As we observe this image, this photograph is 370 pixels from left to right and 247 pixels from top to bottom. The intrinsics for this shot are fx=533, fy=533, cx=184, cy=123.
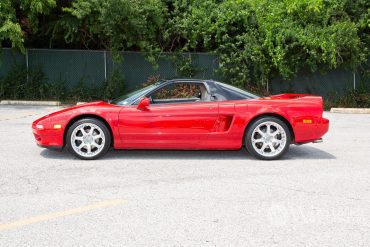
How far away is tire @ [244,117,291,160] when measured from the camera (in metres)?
8.14

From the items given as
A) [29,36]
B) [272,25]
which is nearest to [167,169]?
[272,25]

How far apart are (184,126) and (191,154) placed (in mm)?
773

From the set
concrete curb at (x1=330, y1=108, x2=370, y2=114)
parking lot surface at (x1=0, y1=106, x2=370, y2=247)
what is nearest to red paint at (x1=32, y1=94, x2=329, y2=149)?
parking lot surface at (x1=0, y1=106, x2=370, y2=247)

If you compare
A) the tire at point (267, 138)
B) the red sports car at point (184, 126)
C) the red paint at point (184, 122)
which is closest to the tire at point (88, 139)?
the red sports car at point (184, 126)

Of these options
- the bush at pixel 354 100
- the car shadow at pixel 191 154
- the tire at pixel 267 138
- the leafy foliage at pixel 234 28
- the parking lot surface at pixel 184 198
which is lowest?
the parking lot surface at pixel 184 198

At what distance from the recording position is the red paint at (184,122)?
319 inches

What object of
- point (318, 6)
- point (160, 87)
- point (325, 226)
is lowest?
point (325, 226)

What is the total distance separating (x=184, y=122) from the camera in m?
8.12

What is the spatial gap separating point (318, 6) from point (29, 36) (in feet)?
35.2

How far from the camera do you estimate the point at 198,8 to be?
18.6m

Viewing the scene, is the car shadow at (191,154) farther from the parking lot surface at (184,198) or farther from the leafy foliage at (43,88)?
the leafy foliage at (43,88)

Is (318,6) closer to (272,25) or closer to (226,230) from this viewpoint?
(272,25)

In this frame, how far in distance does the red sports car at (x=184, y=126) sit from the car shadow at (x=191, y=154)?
0.91ft

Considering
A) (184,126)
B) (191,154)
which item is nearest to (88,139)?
(184,126)
